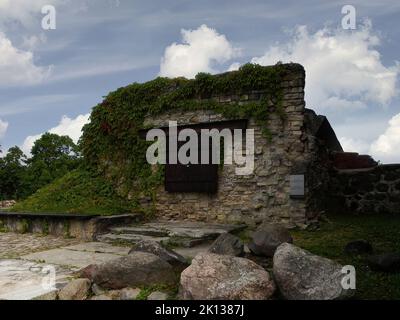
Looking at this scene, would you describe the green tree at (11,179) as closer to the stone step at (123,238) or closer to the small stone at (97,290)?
the stone step at (123,238)

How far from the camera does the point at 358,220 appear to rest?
8875 mm

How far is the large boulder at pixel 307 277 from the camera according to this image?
3.49 m

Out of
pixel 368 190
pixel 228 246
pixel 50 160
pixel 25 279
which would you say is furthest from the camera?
pixel 50 160

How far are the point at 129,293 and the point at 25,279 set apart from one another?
161 centimetres

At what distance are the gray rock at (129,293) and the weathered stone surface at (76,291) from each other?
405 mm

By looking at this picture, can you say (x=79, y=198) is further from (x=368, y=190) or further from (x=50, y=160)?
(x=50, y=160)

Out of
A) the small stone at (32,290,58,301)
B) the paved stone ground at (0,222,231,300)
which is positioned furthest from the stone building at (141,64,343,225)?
the small stone at (32,290,58,301)

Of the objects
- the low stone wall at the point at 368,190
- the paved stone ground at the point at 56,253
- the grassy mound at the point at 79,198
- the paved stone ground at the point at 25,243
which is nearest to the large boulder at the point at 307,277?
the paved stone ground at the point at 56,253

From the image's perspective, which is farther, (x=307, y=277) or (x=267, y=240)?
(x=267, y=240)

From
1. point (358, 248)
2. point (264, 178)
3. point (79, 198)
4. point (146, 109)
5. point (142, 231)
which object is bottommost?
point (142, 231)

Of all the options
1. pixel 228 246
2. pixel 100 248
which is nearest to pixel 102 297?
pixel 228 246

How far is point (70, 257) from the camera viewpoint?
20.0 feet

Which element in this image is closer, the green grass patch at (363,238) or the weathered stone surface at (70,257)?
the green grass patch at (363,238)
